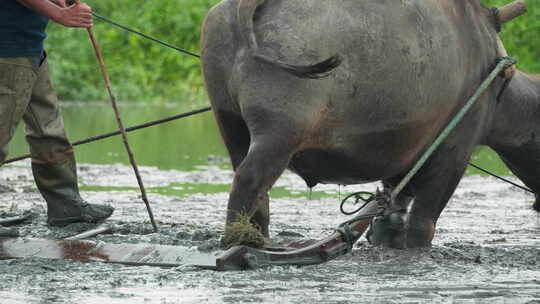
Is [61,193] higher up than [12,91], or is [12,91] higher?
[12,91]

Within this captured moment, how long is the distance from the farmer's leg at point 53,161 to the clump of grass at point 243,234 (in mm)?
1854

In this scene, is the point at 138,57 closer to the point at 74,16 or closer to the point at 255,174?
the point at 74,16

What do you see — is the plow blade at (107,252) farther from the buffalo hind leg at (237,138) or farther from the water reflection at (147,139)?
the water reflection at (147,139)

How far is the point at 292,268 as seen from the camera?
5.84 m

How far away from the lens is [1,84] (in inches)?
254

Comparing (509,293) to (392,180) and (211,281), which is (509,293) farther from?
(392,180)

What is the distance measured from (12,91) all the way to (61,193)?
3.78 ft

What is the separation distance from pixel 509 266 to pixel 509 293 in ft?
2.90

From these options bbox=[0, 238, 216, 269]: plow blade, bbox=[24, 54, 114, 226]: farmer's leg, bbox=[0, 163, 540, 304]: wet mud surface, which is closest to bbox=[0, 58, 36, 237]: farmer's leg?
bbox=[0, 238, 216, 269]: plow blade

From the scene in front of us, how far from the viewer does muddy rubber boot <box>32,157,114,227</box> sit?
24.5ft

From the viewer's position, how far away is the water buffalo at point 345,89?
231 inches

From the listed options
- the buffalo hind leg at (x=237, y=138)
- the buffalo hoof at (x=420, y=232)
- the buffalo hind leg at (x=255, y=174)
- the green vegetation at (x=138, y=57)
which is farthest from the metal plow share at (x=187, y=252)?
the green vegetation at (x=138, y=57)

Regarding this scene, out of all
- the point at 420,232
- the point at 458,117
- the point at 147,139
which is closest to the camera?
the point at 458,117

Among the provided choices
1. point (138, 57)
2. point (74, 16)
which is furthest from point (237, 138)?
point (138, 57)
